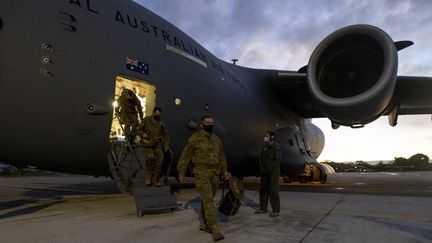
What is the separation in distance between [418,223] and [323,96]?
398 centimetres

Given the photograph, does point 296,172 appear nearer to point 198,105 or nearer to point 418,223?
point 198,105

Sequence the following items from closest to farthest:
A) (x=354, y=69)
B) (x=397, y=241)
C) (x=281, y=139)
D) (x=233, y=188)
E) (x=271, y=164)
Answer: (x=397, y=241) → (x=233, y=188) → (x=271, y=164) → (x=354, y=69) → (x=281, y=139)

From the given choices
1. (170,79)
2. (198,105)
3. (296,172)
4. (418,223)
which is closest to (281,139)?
(296,172)

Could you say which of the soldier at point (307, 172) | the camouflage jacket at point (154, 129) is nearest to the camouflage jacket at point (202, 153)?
the camouflage jacket at point (154, 129)

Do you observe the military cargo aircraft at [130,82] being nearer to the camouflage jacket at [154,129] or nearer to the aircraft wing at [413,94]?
the aircraft wing at [413,94]

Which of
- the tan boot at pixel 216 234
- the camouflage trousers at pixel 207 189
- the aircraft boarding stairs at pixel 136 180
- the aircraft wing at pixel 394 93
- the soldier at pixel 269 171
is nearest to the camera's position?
the tan boot at pixel 216 234

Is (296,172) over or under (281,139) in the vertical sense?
under

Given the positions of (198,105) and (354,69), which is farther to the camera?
(354,69)

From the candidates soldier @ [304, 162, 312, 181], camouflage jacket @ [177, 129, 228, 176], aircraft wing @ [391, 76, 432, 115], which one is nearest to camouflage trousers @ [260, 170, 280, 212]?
camouflage jacket @ [177, 129, 228, 176]

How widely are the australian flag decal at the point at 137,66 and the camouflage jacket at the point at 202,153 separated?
103 inches

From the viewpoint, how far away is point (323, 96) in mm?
8430

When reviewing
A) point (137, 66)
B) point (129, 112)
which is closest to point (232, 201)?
point (129, 112)

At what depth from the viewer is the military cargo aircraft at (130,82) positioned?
5.30 m

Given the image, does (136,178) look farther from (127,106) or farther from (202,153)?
(202,153)
